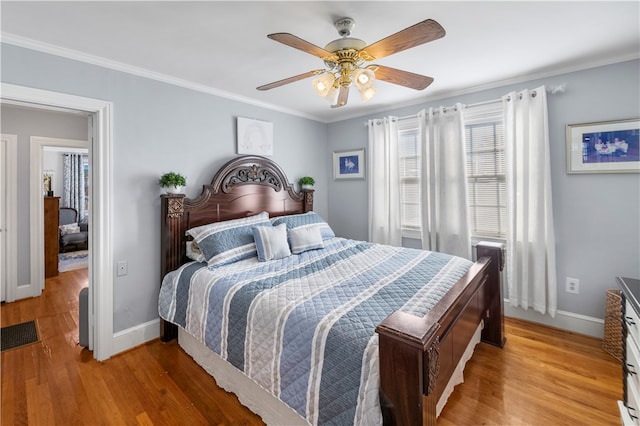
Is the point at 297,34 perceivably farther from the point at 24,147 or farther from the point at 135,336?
the point at 24,147

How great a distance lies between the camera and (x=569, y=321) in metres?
2.65

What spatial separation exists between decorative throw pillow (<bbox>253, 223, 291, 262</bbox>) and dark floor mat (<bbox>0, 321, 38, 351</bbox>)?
7.16ft

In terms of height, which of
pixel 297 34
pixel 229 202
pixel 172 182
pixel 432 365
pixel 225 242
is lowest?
pixel 432 365

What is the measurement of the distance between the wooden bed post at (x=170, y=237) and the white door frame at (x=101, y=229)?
39 centimetres

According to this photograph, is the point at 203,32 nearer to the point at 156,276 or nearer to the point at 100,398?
the point at 156,276

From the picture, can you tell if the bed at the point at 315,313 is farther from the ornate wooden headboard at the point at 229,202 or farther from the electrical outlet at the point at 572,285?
the electrical outlet at the point at 572,285

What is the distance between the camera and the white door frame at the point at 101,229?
2254 millimetres

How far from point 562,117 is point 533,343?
2063 mm

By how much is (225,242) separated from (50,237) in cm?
391

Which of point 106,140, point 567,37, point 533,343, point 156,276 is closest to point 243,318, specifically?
point 156,276

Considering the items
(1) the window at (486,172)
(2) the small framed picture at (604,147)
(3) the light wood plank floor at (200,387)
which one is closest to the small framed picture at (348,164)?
(1) the window at (486,172)

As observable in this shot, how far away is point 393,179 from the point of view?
3646 millimetres

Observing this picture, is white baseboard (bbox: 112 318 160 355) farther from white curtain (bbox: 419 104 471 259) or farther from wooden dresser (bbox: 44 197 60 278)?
wooden dresser (bbox: 44 197 60 278)

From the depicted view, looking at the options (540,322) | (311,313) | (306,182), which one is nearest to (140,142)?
(306,182)
